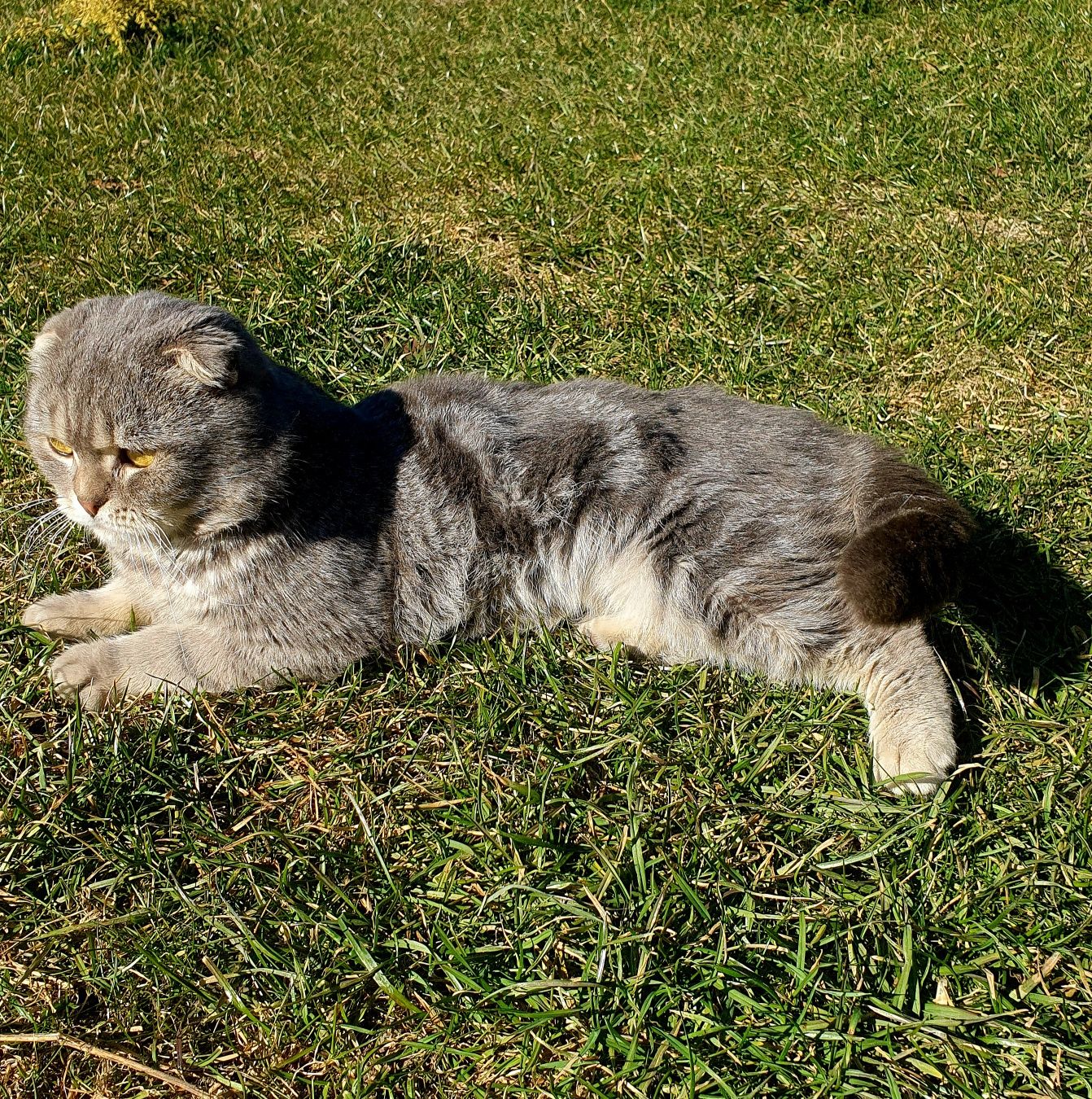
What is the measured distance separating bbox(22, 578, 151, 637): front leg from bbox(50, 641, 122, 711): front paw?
214 millimetres

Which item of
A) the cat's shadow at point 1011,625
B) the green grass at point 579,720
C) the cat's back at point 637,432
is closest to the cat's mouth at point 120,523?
the green grass at point 579,720

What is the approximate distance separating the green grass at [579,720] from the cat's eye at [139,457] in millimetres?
766

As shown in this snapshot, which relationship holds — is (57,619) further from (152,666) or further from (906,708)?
(906,708)

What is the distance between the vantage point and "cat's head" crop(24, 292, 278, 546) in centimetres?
292

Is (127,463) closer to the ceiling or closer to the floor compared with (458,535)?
closer to the ceiling

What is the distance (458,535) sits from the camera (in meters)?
3.46

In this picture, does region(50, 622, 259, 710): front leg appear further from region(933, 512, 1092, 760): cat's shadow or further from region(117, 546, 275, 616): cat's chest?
region(933, 512, 1092, 760): cat's shadow

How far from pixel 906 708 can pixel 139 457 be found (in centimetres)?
244

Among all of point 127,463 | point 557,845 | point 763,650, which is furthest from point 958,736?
point 127,463

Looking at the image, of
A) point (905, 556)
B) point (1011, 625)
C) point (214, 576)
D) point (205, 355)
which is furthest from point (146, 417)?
point (1011, 625)

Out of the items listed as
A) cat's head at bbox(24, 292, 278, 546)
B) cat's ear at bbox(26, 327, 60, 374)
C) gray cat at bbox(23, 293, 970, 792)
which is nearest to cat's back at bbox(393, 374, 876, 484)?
gray cat at bbox(23, 293, 970, 792)

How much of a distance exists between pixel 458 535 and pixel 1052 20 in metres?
6.64

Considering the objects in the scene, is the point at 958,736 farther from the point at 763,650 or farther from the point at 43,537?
the point at 43,537

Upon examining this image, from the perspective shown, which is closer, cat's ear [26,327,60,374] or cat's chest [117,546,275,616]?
cat's ear [26,327,60,374]
